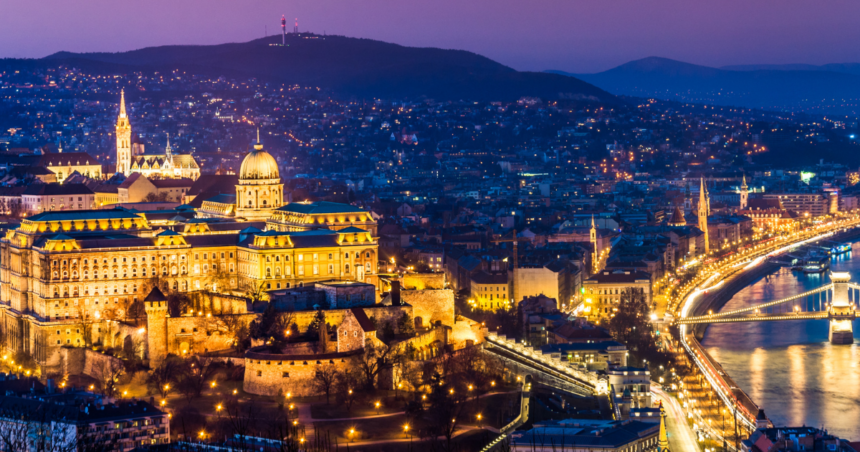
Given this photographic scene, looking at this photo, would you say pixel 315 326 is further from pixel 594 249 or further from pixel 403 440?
pixel 594 249

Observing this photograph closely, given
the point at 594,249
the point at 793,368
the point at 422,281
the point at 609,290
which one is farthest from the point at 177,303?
the point at 594,249

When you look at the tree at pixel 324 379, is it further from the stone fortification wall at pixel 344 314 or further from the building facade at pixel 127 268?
the building facade at pixel 127 268

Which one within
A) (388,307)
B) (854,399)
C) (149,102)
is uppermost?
(149,102)

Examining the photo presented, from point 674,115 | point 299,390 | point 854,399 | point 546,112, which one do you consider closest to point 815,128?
point 674,115

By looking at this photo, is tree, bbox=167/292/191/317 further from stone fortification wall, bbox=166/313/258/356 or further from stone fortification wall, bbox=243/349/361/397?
stone fortification wall, bbox=243/349/361/397

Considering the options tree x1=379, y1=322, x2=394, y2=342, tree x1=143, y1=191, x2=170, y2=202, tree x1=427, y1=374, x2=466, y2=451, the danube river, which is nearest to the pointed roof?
the danube river

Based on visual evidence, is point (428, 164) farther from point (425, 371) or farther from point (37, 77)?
point (425, 371)

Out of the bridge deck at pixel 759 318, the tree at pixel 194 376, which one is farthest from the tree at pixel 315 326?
the bridge deck at pixel 759 318
